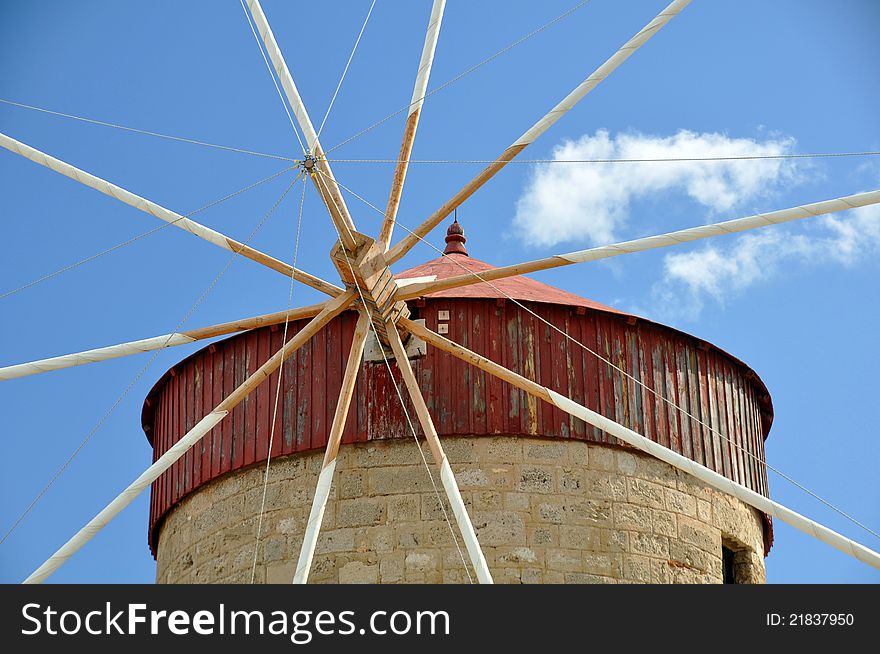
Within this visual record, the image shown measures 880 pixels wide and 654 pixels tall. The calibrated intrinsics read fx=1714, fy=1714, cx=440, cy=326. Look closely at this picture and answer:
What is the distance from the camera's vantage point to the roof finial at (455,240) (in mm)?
20047

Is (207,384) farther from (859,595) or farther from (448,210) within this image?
(859,595)

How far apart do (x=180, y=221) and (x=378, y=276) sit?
6.39 feet

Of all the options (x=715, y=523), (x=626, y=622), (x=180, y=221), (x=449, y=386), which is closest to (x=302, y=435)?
(x=449, y=386)

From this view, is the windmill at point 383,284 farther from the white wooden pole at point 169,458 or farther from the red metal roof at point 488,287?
the red metal roof at point 488,287

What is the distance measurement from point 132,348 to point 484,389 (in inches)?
144

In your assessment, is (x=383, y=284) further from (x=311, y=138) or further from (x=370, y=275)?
(x=311, y=138)

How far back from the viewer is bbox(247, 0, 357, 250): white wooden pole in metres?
15.1

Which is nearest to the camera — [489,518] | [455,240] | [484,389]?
[489,518]

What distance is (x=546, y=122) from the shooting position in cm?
1557

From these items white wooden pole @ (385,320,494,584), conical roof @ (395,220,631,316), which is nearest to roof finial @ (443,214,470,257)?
conical roof @ (395,220,631,316)

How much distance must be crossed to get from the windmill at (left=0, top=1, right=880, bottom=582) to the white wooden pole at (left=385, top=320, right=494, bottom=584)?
0.04 feet

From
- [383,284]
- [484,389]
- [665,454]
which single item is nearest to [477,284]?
[484,389]

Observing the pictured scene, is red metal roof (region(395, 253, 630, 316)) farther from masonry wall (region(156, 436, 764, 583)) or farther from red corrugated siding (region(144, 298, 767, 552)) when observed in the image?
masonry wall (region(156, 436, 764, 583))

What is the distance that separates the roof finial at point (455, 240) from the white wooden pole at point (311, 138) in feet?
15.4
